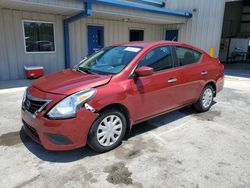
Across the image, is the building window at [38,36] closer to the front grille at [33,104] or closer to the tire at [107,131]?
the front grille at [33,104]

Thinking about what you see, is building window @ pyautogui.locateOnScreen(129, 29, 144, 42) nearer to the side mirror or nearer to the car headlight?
the side mirror

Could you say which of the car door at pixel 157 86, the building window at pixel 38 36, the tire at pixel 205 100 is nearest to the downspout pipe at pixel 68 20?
the building window at pixel 38 36

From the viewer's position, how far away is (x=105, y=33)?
36.0 feet

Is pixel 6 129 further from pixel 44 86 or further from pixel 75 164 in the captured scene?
pixel 75 164

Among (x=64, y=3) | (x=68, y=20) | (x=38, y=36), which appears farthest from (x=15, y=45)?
(x=64, y=3)

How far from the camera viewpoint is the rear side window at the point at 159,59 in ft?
11.8

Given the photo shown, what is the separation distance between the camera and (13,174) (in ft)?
8.63

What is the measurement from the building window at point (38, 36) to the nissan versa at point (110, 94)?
5649 mm

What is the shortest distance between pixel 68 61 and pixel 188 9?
790 centimetres

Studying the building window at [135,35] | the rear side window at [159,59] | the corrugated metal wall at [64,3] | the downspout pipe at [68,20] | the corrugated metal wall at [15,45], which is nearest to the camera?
the rear side window at [159,59]

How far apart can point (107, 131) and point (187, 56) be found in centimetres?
240

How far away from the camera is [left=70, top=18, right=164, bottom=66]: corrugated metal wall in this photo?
9.98 meters

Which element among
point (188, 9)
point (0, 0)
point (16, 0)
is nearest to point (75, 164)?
point (16, 0)

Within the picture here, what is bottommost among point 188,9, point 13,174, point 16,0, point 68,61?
point 13,174
